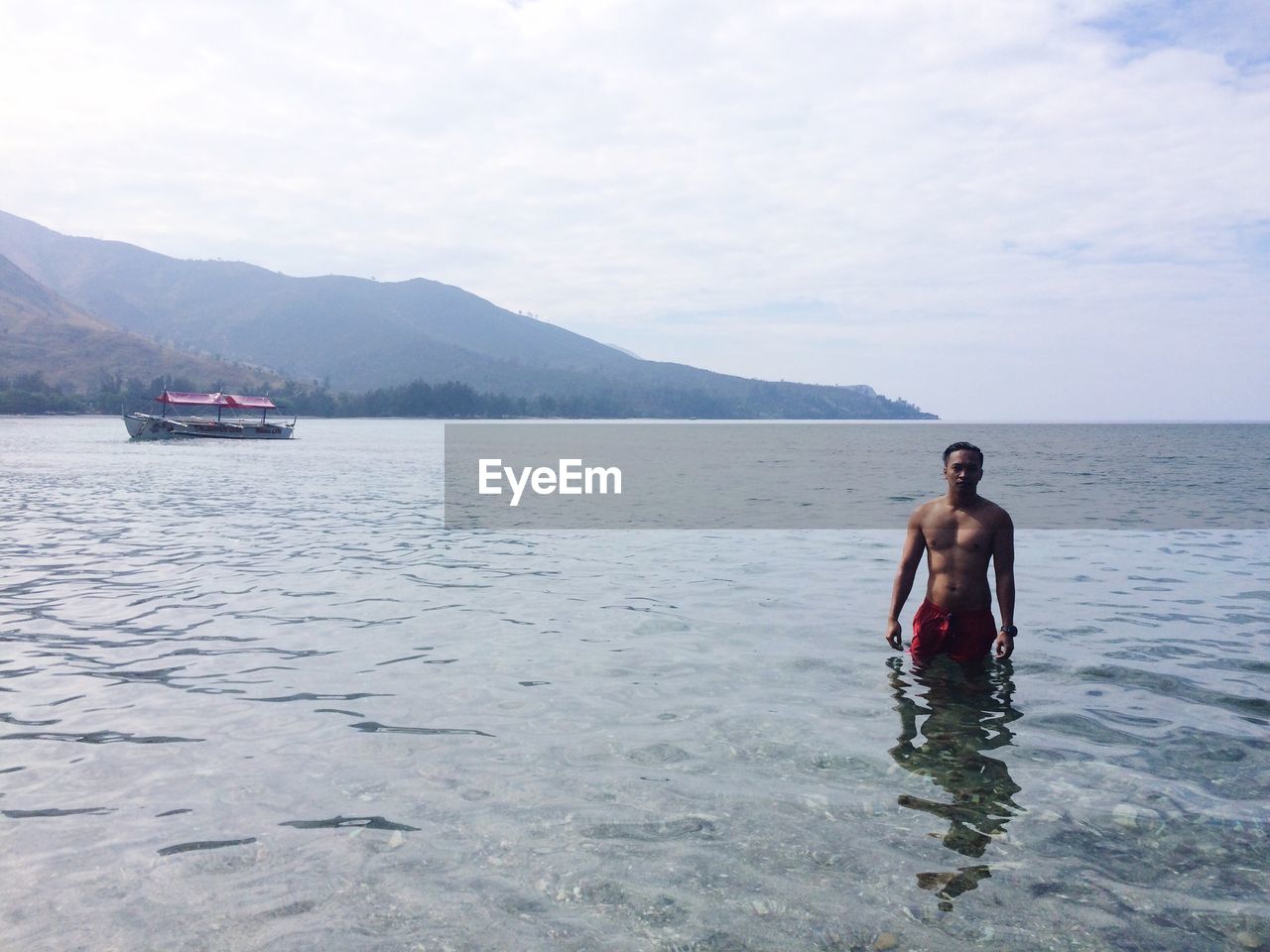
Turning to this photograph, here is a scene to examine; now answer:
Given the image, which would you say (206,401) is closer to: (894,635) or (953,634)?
(894,635)

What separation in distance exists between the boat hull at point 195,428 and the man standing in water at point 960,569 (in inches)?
4316

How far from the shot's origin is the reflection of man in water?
6.28 meters

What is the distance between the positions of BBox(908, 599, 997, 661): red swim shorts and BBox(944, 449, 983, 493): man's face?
151 centimetres

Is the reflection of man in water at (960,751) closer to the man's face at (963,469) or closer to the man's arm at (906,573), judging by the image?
the man's arm at (906,573)

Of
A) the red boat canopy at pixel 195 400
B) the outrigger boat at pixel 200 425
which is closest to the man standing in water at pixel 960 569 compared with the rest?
the outrigger boat at pixel 200 425

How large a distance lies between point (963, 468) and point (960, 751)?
326 centimetres

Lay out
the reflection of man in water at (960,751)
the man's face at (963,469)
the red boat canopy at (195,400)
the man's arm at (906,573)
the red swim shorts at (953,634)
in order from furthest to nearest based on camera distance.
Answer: the red boat canopy at (195,400) < the man's arm at (906,573) < the red swim shorts at (953,634) < the man's face at (963,469) < the reflection of man in water at (960,751)

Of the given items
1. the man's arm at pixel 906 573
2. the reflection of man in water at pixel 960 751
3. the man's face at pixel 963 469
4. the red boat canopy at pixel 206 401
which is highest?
the red boat canopy at pixel 206 401

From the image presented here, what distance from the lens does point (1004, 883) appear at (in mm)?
5727

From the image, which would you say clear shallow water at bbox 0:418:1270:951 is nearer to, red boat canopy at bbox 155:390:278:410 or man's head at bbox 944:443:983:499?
man's head at bbox 944:443:983:499

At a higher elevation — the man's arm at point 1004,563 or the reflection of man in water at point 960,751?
the man's arm at point 1004,563

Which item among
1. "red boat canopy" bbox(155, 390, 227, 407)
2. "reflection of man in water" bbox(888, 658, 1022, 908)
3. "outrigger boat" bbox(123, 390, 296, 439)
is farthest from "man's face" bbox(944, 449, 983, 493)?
"red boat canopy" bbox(155, 390, 227, 407)

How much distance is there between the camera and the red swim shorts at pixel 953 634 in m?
10.2

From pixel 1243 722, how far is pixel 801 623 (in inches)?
240
